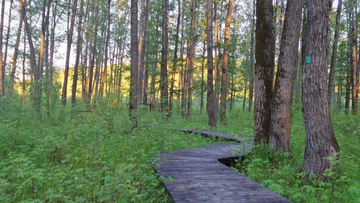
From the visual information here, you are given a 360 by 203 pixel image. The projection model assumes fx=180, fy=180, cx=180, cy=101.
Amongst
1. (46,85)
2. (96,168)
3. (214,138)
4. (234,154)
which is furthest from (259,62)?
(46,85)

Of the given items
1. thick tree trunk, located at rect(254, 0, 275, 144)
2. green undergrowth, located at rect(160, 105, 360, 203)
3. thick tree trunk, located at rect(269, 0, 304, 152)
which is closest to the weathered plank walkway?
green undergrowth, located at rect(160, 105, 360, 203)

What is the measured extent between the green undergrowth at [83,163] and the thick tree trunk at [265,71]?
2790 millimetres

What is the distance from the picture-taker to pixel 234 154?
5547 mm

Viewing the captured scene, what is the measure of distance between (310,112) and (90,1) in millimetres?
21509

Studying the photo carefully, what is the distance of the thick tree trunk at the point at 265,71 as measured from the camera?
565 centimetres

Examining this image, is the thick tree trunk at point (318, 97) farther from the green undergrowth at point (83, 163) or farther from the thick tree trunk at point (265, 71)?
the green undergrowth at point (83, 163)

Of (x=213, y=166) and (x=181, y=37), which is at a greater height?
(x=181, y=37)

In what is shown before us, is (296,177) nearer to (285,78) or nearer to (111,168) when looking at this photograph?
(285,78)

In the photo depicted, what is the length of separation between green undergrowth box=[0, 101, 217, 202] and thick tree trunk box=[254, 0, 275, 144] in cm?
279

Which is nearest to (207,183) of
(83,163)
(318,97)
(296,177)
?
(296,177)

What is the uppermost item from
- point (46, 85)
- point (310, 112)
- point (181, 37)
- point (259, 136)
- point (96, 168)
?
point (181, 37)

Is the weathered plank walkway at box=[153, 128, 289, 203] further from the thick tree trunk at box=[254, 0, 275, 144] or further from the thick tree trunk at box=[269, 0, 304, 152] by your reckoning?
the thick tree trunk at box=[269, 0, 304, 152]

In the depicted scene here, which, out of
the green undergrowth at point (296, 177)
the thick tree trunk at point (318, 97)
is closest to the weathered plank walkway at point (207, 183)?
the green undergrowth at point (296, 177)

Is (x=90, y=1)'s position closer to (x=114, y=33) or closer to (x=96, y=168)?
(x=114, y=33)
